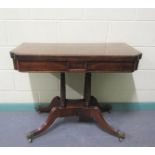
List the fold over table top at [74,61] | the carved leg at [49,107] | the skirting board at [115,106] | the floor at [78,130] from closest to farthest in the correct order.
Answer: the fold over table top at [74,61]
the floor at [78,130]
the carved leg at [49,107]
the skirting board at [115,106]

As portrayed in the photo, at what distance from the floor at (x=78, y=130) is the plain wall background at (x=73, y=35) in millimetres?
229

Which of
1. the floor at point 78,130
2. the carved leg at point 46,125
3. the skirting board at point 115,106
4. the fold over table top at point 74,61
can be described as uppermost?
the fold over table top at point 74,61

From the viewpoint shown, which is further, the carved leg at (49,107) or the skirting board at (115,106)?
the skirting board at (115,106)

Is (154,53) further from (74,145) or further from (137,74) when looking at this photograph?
(74,145)

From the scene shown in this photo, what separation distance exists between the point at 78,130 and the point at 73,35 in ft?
2.38

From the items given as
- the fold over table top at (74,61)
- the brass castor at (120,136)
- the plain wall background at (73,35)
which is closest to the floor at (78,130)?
the brass castor at (120,136)

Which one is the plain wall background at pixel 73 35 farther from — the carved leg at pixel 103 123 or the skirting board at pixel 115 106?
the carved leg at pixel 103 123

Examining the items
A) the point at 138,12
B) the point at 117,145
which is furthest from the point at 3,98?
the point at 138,12

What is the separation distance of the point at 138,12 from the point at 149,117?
87 centimetres

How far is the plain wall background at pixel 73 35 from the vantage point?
1.43 meters

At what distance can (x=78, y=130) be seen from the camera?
4.82 feet

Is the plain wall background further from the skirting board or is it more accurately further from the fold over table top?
the fold over table top

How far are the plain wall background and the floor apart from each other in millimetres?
229

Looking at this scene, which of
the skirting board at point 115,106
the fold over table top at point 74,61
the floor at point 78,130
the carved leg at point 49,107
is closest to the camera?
the fold over table top at point 74,61
